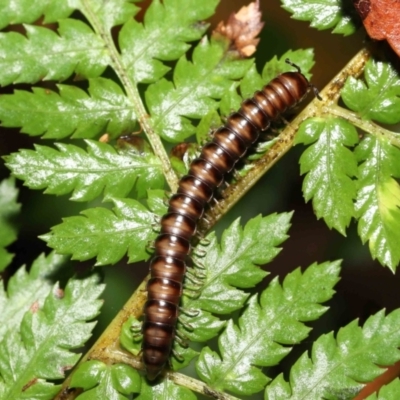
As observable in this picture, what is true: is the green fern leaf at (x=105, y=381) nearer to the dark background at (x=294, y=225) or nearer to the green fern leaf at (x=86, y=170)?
the green fern leaf at (x=86, y=170)

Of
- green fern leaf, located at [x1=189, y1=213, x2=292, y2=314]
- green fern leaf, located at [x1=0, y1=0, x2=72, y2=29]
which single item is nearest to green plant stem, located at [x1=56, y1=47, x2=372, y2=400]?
green fern leaf, located at [x1=189, y1=213, x2=292, y2=314]

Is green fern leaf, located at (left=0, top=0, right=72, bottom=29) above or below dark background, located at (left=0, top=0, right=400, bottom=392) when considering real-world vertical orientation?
above

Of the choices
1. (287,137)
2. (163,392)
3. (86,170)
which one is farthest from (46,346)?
(287,137)

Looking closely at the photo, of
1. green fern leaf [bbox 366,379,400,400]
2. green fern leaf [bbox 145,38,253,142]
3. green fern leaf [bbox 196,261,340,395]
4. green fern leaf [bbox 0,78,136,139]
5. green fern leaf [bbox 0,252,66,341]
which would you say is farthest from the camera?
green fern leaf [bbox 0,252,66,341]

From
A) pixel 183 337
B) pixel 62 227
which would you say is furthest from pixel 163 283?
pixel 62 227

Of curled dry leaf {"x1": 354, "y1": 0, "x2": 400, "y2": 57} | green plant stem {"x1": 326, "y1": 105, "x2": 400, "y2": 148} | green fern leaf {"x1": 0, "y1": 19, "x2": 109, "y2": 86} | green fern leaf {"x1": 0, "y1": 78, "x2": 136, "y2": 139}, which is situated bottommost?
green fern leaf {"x1": 0, "y1": 78, "x2": 136, "y2": 139}

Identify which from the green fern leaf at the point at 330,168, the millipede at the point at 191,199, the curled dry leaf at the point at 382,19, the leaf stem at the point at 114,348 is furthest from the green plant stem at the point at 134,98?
the curled dry leaf at the point at 382,19

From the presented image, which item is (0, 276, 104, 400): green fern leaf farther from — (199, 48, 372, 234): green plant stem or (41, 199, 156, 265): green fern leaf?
(199, 48, 372, 234): green plant stem
